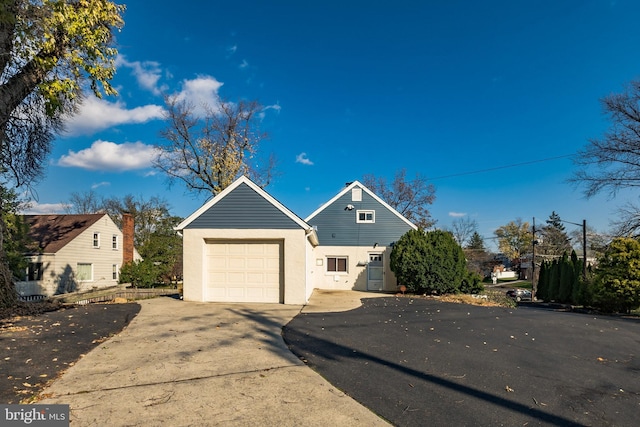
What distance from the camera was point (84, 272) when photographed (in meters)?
27.0

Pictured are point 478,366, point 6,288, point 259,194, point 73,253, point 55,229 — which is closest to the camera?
point 478,366

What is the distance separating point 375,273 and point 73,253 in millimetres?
21475

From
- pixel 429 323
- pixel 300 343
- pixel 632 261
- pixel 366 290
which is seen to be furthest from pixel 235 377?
pixel 366 290

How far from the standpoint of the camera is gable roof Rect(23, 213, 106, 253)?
24972 millimetres

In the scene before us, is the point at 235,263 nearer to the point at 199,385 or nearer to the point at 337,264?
the point at 199,385

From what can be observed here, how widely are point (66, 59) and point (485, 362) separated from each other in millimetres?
10969

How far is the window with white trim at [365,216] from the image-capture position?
20.9 metres

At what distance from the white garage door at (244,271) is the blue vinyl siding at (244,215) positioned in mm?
653

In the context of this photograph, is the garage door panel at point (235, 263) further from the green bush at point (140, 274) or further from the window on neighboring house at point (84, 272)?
the window on neighboring house at point (84, 272)

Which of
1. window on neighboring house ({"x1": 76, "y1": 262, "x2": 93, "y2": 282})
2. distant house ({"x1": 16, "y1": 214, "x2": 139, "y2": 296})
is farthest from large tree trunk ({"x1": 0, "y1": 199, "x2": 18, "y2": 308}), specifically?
window on neighboring house ({"x1": 76, "y1": 262, "x2": 93, "y2": 282})

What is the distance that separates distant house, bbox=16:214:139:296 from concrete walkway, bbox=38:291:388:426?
2157 centimetres

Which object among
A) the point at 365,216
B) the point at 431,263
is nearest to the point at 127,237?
the point at 365,216

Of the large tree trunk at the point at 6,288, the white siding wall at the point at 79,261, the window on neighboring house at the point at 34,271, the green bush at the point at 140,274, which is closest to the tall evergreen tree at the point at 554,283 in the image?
the green bush at the point at 140,274

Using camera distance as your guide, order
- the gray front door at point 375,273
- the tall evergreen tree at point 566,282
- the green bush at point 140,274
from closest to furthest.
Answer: the gray front door at point 375,273, the green bush at point 140,274, the tall evergreen tree at point 566,282
